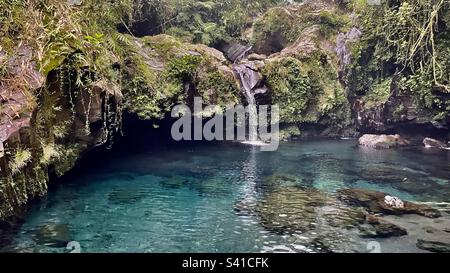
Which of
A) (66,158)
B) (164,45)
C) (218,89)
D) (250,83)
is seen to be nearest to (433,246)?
(66,158)

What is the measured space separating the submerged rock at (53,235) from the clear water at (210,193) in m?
0.09

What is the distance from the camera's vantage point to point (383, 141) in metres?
17.6

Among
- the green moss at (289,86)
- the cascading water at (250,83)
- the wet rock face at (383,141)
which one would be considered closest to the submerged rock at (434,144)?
the wet rock face at (383,141)

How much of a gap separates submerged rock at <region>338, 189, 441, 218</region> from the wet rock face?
788 centimetres

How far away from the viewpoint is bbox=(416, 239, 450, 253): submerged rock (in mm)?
6780

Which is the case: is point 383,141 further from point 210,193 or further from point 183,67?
point 210,193

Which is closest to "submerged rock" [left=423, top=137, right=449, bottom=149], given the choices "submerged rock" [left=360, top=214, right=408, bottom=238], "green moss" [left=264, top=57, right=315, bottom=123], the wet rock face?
the wet rock face

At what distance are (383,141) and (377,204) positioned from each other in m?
9.28

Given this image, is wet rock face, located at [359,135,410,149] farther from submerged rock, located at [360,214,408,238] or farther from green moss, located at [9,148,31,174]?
green moss, located at [9,148,31,174]

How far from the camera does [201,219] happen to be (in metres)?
8.30

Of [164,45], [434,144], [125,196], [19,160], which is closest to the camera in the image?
[19,160]
